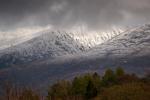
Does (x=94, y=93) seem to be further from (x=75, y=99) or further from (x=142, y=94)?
(x=142, y=94)

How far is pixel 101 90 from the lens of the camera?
120 meters

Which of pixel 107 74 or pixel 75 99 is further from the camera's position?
pixel 107 74

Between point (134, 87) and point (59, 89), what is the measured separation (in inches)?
1668

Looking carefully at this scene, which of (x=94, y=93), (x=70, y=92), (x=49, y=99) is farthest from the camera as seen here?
(x=70, y=92)

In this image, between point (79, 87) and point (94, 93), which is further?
point (79, 87)

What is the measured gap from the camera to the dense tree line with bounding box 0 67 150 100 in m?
101

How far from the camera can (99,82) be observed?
13738 cm

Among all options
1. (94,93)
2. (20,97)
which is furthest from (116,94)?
(20,97)

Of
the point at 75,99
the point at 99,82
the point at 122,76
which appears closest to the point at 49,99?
the point at 75,99

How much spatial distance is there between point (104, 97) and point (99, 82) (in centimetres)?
3453

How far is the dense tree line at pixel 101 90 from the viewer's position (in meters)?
101

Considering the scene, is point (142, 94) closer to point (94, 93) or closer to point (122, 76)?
point (94, 93)

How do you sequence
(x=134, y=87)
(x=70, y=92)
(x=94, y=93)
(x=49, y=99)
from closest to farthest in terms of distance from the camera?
(x=134, y=87)
(x=94, y=93)
(x=49, y=99)
(x=70, y=92)

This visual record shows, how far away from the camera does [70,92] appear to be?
13962cm
